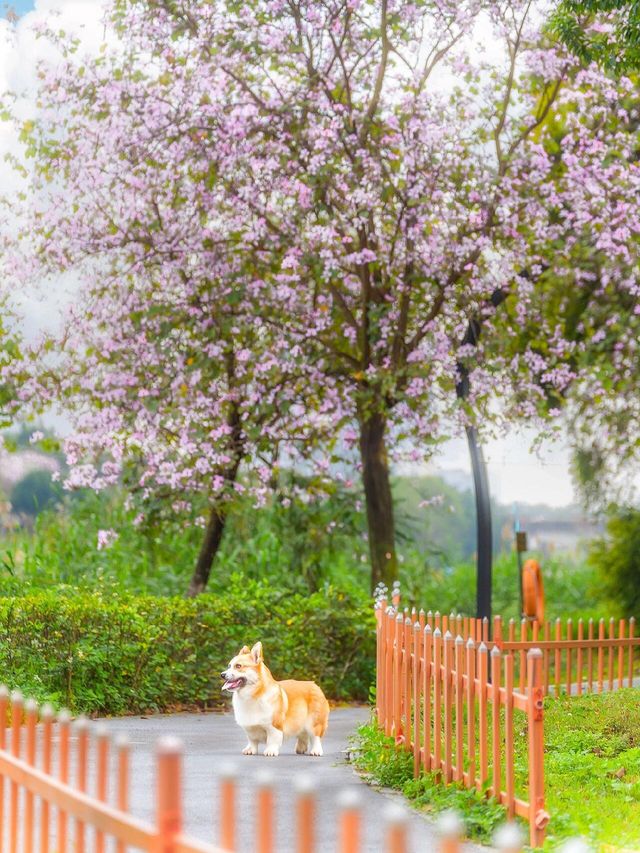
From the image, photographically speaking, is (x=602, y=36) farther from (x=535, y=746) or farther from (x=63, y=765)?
(x=63, y=765)

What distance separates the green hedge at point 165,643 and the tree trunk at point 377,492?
4.81 feet

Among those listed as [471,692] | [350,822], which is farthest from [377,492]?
[350,822]

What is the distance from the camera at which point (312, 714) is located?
10195 millimetres

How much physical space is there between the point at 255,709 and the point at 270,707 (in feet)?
0.38

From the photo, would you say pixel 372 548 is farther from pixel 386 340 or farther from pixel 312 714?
pixel 312 714

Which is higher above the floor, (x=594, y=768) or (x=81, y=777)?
(x=81, y=777)

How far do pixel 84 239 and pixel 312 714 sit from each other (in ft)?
27.7

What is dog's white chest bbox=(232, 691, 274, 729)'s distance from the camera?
977cm

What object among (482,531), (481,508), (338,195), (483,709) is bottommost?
(483,709)

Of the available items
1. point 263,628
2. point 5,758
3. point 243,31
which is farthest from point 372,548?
point 5,758

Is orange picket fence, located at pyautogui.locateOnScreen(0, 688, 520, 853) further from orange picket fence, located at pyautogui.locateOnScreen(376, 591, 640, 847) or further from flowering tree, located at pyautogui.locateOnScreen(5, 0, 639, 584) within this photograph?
flowering tree, located at pyautogui.locateOnScreen(5, 0, 639, 584)

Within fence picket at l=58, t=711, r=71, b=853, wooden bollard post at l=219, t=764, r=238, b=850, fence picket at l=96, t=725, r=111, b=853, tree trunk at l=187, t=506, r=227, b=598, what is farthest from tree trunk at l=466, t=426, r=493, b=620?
wooden bollard post at l=219, t=764, r=238, b=850

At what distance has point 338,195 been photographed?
636 inches

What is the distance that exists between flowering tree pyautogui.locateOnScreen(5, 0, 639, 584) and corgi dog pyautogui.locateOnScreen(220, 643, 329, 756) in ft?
20.3
